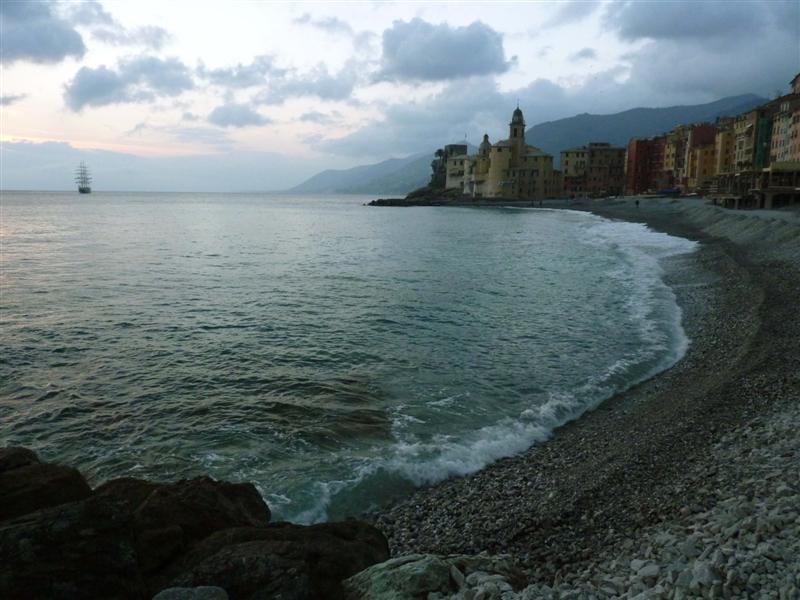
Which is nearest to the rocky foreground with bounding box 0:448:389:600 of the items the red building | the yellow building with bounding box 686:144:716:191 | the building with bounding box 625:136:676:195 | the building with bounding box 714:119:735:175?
the building with bounding box 714:119:735:175

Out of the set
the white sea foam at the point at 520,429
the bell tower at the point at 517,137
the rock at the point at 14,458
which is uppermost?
the bell tower at the point at 517,137

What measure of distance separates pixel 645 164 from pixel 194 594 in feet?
550

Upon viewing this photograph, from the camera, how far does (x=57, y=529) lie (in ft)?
18.4

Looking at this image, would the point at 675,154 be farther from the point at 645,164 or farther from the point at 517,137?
the point at 517,137

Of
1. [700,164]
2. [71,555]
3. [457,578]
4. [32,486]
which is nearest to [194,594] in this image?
[71,555]

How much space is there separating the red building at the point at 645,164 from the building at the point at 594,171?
662cm

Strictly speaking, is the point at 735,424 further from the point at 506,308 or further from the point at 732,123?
the point at 732,123

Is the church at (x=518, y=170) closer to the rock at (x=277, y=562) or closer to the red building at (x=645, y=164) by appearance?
the red building at (x=645, y=164)

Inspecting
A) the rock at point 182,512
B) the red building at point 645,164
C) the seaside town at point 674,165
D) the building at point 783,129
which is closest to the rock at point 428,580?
the rock at point 182,512

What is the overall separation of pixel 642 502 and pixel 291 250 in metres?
50.8

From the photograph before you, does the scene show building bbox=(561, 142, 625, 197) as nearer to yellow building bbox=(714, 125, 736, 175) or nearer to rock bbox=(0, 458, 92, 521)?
yellow building bbox=(714, 125, 736, 175)

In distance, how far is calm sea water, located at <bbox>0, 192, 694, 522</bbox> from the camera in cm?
1228

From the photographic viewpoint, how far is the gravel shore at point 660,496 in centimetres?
593

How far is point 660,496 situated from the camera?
879cm
